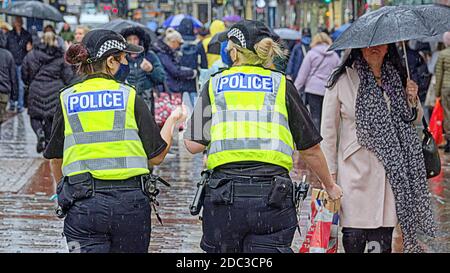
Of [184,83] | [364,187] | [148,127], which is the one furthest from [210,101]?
[184,83]

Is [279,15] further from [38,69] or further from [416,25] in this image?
[416,25]

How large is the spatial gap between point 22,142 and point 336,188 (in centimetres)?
1109

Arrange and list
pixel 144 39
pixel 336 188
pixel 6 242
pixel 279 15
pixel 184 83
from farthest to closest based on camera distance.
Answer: pixel 279 15 < pixel 184 83 < pixel 144 39 < pixel 6 242 < pixel 336 188

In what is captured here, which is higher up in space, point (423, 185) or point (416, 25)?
point (416, 25)

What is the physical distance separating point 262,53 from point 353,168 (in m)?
1.38

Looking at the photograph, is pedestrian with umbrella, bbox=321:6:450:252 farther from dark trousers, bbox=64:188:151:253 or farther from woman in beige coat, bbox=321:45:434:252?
dark trousers, bbox=64:188:151:253

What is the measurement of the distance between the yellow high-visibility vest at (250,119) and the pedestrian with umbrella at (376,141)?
1150mm

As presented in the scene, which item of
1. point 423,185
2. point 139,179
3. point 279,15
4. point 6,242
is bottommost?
point 279,15

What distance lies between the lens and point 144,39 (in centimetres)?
1192

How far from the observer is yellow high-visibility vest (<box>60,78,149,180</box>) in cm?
541

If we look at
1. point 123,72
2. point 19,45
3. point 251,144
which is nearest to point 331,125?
point 251,144

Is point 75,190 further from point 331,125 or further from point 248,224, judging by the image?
point 331,125

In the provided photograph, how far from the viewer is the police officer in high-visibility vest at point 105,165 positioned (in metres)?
5.39

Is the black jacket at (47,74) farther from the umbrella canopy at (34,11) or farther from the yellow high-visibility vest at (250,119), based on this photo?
the yellow high-visibility vest at (250,119)
